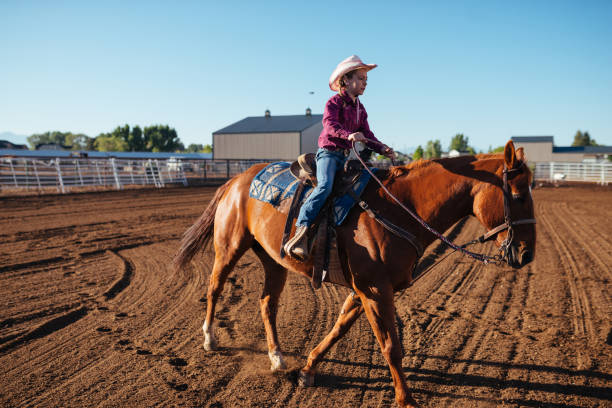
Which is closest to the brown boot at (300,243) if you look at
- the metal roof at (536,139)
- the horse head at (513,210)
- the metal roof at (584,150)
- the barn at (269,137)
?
the horse head at (513,210)

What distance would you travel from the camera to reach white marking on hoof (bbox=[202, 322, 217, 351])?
13.7ft

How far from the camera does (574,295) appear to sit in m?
5.96

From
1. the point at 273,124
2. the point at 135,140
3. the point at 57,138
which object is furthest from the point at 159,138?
the point at 57,138

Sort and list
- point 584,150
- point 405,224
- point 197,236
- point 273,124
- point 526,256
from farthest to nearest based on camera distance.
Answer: point 584,150, point 273,124, point 197,236, point 405,224, point 526,256

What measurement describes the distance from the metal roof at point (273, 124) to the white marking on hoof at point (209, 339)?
146 ft

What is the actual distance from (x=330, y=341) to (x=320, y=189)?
144cm

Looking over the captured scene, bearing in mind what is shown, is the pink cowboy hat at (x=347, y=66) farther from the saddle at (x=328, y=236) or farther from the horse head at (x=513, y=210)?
the horse head at (x=513, y=210)

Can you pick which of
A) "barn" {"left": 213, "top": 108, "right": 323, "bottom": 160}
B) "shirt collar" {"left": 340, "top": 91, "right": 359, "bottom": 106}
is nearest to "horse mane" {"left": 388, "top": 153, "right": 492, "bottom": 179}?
"shirt collar" {"left": 340, "top": 91, "right": 359, "bottom": 106}

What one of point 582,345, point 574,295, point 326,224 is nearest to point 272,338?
point 326,224

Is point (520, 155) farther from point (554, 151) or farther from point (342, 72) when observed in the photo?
point (554, 151)

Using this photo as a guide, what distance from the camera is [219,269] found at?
173 inches

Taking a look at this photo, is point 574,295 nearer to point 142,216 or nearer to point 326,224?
point 326,224

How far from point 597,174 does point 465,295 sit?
36074mm

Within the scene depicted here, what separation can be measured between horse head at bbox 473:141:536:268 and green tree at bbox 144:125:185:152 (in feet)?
290
